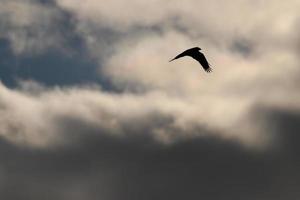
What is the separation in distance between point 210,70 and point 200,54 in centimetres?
195

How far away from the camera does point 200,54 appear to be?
32.7 m

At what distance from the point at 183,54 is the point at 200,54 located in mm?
2074

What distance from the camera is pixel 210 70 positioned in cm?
3234

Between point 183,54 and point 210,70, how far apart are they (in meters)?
3.22

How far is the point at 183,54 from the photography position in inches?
1250
